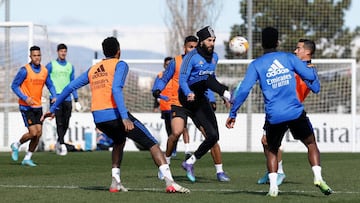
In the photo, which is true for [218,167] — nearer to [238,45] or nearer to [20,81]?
[238,45]

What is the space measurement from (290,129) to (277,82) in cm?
68

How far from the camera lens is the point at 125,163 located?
21.0 metres

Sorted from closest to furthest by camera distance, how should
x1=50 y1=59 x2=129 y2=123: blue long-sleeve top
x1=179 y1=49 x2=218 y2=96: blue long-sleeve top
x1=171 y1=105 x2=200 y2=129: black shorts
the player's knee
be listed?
x1=50 y1=59 x2=129 y2=123: blue long-sleeve top
x1=179 y1=49 x2=218 y2=96: blue long-sleeve top
the player's knee
x1=171 y1=105 x2=200 y2=129: black shorts

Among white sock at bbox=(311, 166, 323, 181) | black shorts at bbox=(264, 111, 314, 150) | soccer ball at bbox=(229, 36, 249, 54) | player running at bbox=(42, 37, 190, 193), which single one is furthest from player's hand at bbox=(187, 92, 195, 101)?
soccer ball at bbox=(229, 36, 249, 54)

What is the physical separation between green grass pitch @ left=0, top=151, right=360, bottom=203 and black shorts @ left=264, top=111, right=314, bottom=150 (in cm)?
69

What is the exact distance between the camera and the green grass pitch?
12297mm

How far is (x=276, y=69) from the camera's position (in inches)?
481

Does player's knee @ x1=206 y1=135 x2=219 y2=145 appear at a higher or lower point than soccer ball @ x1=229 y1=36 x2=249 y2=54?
lower

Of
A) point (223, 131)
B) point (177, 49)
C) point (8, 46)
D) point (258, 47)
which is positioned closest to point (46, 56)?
point (8, 46)

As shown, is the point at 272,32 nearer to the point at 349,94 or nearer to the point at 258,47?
the point at 349,94

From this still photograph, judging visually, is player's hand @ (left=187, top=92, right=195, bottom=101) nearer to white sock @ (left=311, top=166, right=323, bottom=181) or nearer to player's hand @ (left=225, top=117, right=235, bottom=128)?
player's hand @ (left=225, top=117, right=235, bottom=128)

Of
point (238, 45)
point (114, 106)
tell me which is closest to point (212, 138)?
point (114, 106)

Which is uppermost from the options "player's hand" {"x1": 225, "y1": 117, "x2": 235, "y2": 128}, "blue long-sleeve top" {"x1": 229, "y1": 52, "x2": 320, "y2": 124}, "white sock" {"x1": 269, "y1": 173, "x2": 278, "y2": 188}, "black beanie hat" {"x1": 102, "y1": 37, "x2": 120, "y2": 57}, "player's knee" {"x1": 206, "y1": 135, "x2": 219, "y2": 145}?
"black beanie hat" {"x1": 102, "y1": 37, "x2": 120, "y2": 57}

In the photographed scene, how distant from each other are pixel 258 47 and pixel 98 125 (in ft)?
70.6
